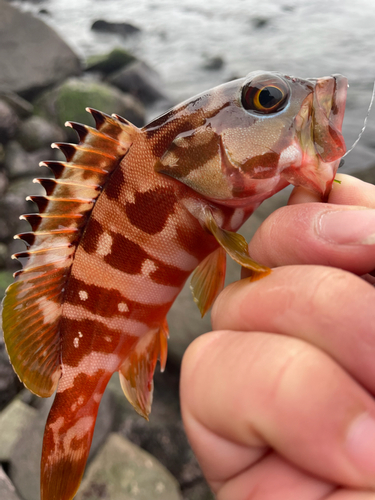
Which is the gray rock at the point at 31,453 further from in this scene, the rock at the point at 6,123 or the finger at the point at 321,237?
the rock at the point at 6,123

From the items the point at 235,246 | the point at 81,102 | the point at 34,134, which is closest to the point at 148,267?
the point at 235,246

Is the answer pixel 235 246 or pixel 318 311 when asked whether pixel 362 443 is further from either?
pixel 235 246

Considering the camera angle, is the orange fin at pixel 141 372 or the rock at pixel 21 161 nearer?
the orange fin at pixel 141 372

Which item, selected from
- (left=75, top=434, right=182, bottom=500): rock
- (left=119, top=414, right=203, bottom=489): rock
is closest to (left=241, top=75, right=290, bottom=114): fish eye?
(left=75, top=434, right=182, bottom=500): rock

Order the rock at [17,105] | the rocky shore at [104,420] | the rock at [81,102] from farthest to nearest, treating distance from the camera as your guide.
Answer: the rock at [81,102]
the rock at [17,105]
the rocky shore at [104,420]

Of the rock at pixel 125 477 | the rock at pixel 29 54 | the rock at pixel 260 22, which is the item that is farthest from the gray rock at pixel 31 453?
the rock at pixel 260 22

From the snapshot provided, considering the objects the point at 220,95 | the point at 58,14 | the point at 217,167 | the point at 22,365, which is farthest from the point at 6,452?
the point at 58,14

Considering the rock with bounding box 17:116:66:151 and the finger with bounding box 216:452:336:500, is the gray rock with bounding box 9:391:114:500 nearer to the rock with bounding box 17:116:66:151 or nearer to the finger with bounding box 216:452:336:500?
the finger with bounding box 216:452:336:500
